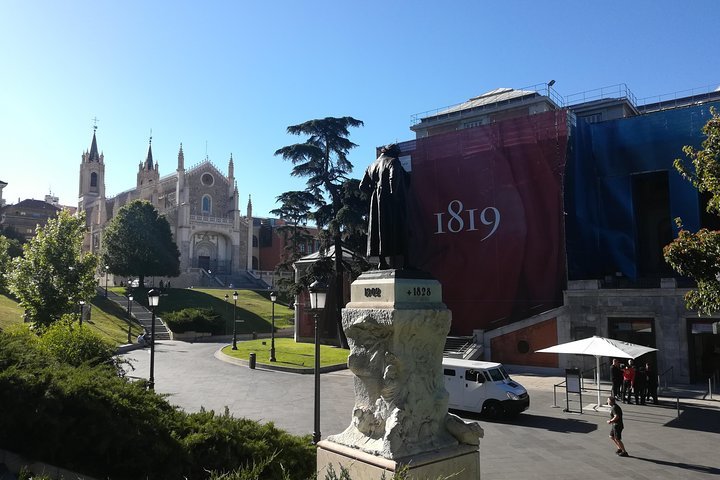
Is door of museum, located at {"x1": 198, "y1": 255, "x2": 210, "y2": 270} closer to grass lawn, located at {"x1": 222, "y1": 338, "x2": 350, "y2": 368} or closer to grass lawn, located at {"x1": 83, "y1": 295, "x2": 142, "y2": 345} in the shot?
grass lawn, located at {"x1": 83, "y1": 295, "x2": 142, "y2": 345}

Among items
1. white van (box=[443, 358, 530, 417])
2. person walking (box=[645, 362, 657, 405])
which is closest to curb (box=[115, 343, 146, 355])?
white van (box=[443, 358, 530, 417])

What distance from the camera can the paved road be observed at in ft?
33.7

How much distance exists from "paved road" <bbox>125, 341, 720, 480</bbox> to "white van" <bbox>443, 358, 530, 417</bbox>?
461 mm

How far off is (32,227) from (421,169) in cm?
7837

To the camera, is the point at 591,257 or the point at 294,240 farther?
the point at 294,240

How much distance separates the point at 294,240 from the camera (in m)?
29.7

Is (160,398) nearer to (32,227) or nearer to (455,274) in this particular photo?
(455,274)

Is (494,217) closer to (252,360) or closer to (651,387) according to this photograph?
(651,387)

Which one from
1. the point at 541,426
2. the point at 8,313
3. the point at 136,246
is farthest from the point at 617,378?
the point at 136,246

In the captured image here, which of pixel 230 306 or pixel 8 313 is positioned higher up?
pixel 8 313

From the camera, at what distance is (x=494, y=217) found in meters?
27.8

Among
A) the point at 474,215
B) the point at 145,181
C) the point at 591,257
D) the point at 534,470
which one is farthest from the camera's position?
the point at 145,181

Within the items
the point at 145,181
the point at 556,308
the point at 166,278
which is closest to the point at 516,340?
the point at 556,308

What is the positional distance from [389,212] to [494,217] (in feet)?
74.3
